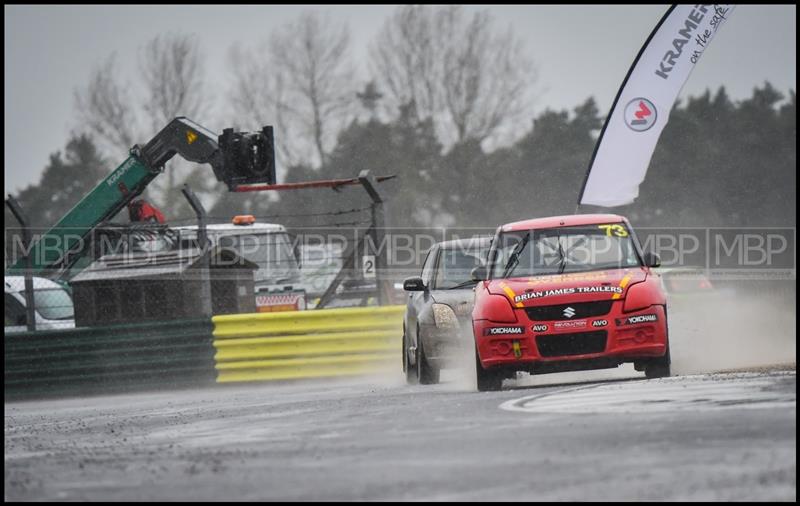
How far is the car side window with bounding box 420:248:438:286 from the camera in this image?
14.2 metres

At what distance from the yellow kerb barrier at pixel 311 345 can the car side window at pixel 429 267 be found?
3.06m

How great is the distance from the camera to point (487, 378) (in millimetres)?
11398

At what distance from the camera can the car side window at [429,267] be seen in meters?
14.2

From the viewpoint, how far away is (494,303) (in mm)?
11297

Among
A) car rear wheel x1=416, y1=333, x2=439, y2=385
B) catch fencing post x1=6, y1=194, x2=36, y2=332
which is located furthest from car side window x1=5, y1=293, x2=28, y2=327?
car rear wheel x1=416, y1=333, x2=439, y2=385

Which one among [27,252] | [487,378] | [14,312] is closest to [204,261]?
[27,252]

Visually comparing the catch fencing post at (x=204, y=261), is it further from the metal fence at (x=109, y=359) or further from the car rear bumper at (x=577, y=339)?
the car rear bumper at (x=577, y=339)

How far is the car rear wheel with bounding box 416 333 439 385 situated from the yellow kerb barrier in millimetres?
3985

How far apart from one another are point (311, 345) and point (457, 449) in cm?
1107

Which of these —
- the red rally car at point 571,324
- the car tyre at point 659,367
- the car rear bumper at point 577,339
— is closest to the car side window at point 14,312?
the red rally car at point 571,324

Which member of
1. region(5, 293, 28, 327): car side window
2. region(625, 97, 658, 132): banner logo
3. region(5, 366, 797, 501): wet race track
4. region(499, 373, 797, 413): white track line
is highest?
region(625, 97, 658, 132): banner logo

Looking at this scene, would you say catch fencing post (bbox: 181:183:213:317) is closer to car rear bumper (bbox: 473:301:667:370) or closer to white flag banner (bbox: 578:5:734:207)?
white flag banner (bbox: 578:5:734:207)

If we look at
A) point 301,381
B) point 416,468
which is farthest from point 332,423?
point 301,381

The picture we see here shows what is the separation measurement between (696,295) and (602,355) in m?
7.34
